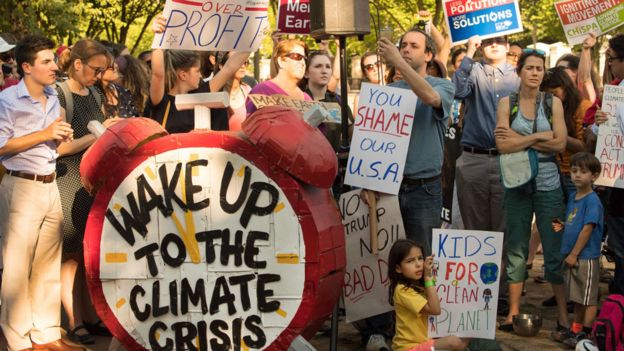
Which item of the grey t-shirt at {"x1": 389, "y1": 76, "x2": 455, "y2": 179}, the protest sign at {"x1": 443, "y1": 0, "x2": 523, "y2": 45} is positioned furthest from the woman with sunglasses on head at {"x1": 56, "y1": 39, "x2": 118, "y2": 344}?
the protest sign at {"x1": 443, "y1": 0, "x2": 523, "y2": 45}

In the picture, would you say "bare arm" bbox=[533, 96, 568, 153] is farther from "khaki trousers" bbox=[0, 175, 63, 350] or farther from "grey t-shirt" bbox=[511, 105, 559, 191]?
"khaki trousers" bbox=[0, 175, 63, 350]

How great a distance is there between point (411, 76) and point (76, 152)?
2.37 meters

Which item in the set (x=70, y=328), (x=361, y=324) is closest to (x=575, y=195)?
(x=361, y=324)

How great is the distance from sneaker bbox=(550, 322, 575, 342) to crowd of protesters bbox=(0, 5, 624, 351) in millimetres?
15

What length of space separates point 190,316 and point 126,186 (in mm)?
791

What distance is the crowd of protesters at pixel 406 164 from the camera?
7.25m

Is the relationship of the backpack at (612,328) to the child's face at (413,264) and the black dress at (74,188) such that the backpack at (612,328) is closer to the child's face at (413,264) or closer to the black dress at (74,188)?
the child's face at (413,264)

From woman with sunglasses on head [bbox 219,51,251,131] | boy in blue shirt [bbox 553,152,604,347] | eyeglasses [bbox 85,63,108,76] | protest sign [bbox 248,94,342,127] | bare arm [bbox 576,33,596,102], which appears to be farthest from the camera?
bare arm [bbox 576,33,596,102]

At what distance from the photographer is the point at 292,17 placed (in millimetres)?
10930

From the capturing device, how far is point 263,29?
766 cm

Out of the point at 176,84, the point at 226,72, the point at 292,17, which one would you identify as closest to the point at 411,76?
the point at 226,72

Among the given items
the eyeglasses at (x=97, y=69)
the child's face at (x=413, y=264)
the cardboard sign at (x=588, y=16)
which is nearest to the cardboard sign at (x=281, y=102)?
the eyeglasses at (x=97, y=69)

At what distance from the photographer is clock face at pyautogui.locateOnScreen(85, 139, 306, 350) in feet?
19.9

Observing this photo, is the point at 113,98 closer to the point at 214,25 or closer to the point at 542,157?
the point at 214,25
